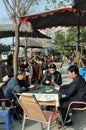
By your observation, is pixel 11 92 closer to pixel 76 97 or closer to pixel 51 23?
pixel 76 97

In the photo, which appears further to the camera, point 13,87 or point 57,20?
point 57,20

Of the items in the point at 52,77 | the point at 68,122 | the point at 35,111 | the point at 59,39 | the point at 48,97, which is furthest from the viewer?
the point at 59,39

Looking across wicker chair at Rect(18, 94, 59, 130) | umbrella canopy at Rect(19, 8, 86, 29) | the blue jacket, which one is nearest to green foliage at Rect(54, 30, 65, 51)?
umbrella canopy at Rect(19, 8, 86, 29)

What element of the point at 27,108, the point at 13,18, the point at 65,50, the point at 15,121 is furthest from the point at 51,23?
the point at 65,50

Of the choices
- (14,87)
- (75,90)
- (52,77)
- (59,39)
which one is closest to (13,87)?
(14,87)

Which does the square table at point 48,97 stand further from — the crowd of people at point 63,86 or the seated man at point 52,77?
the seated man at point 52,77

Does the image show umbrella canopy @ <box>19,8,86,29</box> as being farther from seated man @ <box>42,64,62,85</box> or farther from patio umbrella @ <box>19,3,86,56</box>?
seated man @ <box>42,64,62,85</box>

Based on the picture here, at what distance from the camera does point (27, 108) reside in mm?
6480

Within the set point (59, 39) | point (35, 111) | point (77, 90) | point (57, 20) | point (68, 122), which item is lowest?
point (68, 122)

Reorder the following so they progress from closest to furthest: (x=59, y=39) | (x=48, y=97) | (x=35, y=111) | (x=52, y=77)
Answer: (x=35, y=111), (x=48, y=97), (x=52, y=77), (x=59, y=39)

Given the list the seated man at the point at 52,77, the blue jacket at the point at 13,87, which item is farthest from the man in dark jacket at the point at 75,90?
the seated man at the point at 52,77

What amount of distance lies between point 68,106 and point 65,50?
4121 cm

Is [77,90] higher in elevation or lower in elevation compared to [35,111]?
higher

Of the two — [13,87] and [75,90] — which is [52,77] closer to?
[13,87]
